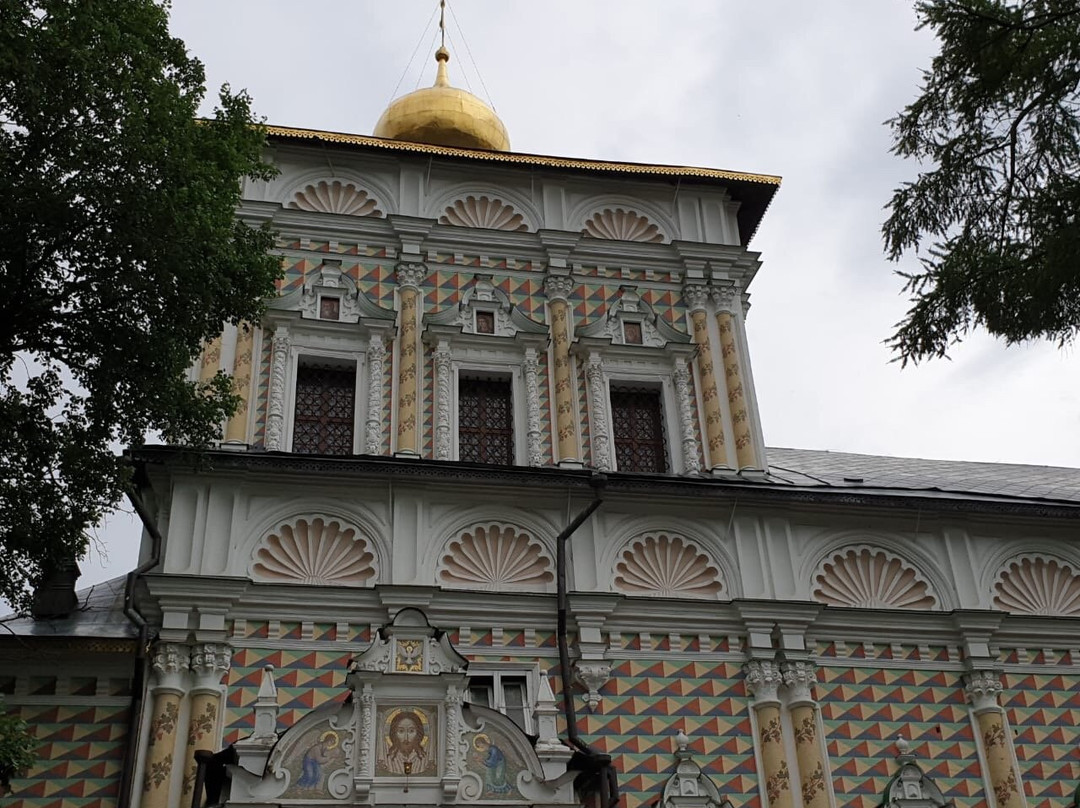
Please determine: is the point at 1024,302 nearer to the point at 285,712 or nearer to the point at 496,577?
the point at 496,577

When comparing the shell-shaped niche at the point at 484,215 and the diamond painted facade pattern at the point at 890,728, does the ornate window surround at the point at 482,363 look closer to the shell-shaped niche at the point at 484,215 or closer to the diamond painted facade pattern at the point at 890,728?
the shell-shaped niche at the point at 484,215

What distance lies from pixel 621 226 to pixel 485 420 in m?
3.66

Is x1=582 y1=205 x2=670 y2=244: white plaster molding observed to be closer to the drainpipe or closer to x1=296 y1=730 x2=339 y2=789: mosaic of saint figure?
the drainpipe

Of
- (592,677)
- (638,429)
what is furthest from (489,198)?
(592,677)

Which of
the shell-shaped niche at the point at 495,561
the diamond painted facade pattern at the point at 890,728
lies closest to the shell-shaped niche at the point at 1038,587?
the diamond painted facade pattern at the point at 890,728

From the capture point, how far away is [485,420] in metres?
14.8

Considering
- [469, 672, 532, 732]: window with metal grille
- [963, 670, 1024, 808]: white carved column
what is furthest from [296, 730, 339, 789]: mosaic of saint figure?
[963, 670, 1024, 808]: white carved column

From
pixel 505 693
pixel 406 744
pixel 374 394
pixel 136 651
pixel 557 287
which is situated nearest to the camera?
pixel 406 744

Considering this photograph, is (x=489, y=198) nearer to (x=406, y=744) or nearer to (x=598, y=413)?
(x=598, y=413)

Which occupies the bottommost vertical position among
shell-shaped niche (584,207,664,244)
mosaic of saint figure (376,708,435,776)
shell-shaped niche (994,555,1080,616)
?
mosaic of saint figure (376,708,435,776)

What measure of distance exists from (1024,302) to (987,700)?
6068 mm

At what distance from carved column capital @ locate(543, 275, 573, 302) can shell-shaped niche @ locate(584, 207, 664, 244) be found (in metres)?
0.98

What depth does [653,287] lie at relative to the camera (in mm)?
16109

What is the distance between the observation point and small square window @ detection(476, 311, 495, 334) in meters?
15.2
